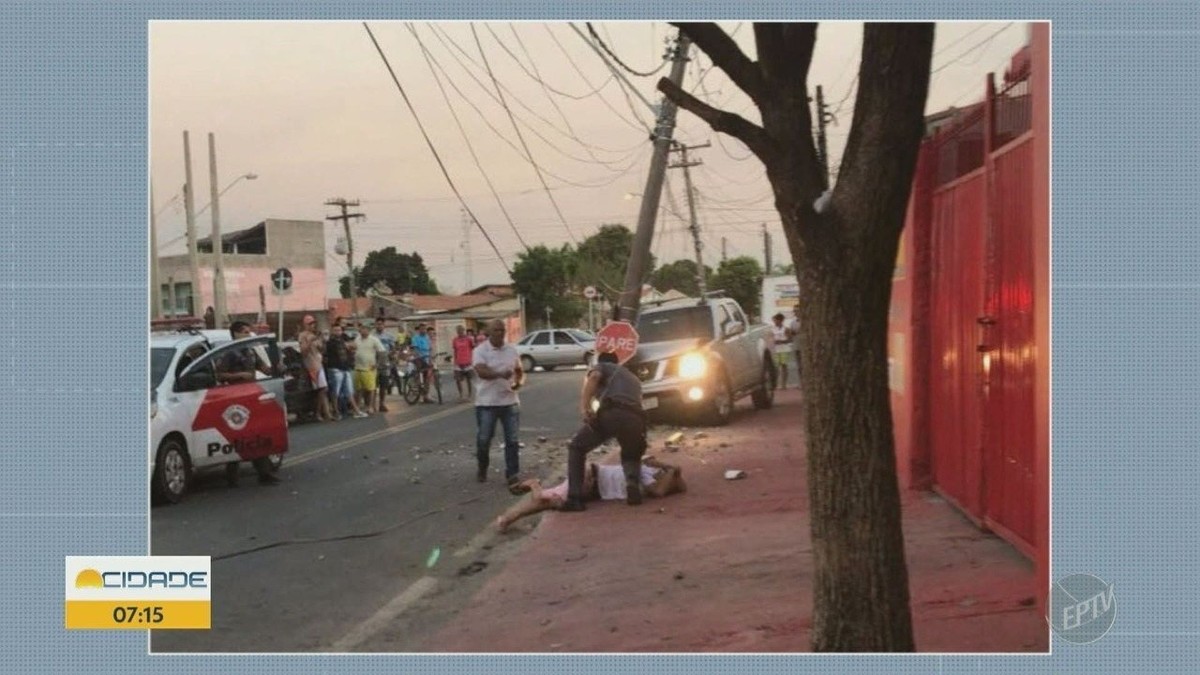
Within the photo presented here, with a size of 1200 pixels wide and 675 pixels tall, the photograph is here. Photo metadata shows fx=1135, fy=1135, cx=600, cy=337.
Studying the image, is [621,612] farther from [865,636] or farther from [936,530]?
[936,530]

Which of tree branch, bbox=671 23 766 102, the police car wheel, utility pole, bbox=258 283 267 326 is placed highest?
tree branch, bbox=671 23 766 102

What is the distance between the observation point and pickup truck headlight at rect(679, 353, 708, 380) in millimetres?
14492

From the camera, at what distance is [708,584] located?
21.6 ft

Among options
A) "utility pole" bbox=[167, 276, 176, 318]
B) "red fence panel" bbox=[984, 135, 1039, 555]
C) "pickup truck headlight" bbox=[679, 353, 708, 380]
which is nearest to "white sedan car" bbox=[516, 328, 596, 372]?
"pickup truck headlight" bbox=[679, 353, 708, 380]

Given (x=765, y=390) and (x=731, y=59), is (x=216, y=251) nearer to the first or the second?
(x=731, y=59)

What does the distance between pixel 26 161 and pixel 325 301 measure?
744 cm

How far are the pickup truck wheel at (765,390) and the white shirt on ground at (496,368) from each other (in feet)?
23.8

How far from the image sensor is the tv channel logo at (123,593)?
547cm

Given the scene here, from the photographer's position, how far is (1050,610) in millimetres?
5215

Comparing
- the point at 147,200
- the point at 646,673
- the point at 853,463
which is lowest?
the point at 646,673

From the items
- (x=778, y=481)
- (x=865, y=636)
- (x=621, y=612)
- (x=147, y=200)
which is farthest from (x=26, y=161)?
(x=778, y=481)

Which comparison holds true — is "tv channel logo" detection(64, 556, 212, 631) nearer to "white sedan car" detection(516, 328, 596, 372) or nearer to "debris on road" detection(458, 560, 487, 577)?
"debris on road" detection(458, 560, 487, 577)

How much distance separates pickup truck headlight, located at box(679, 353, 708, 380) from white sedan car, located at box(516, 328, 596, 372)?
123 cm

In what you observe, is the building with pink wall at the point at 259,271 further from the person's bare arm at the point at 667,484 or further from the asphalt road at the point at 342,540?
the person's bare arm at the point at 667,484
